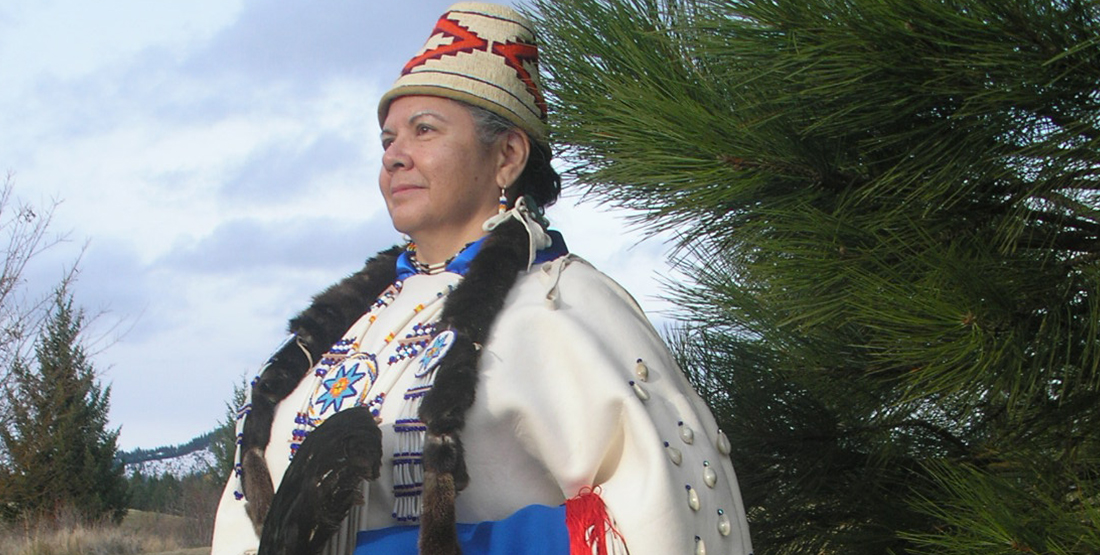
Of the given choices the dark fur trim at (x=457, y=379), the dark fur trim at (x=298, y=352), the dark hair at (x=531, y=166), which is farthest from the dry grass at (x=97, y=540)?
the dark fur trim at (x=457, y=379)

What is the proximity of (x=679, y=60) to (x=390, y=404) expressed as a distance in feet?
2.76

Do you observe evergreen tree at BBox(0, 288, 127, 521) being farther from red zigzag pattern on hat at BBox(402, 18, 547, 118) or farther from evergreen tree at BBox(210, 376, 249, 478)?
red zigzag pattern on hat at BBox(402, 18, 547, 118)

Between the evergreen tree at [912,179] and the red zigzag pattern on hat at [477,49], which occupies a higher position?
the red zigzag pattern on hat at [477,49]

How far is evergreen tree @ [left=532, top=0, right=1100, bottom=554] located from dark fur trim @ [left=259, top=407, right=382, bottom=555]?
67 cm

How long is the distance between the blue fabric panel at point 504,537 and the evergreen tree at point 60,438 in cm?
902

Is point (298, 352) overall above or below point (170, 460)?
A: below

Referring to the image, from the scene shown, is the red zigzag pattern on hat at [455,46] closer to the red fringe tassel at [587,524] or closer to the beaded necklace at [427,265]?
the beaded necklace at [427,265]

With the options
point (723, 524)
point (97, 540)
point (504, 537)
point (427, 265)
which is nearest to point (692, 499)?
point (723, 524)

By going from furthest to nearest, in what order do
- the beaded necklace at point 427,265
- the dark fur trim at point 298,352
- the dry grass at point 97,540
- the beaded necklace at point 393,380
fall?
the dry grass at point 97,540 < the beaded necklace at point 427,265 < the dark fur trim at point 298,352 < the beaded necklace at point 393,380

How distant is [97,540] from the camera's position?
10797 mm

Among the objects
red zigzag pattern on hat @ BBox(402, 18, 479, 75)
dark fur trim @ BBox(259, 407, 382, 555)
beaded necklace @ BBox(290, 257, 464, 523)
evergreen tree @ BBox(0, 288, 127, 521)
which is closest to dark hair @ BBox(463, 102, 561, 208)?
red zigzag pattern on hat @ BBox(402, 18, 479, 75)

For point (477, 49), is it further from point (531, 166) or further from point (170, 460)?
point (170, 460)

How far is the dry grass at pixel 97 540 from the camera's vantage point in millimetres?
10234

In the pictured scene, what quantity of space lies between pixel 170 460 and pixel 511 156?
1793cm
